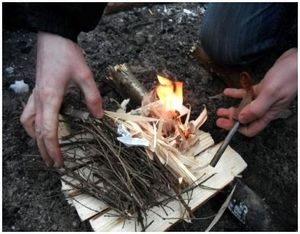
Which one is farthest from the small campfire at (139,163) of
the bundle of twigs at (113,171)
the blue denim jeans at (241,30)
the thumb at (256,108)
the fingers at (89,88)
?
the blue denim jeans at (241,30)

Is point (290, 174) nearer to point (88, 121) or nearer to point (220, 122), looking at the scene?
point (220, 122)

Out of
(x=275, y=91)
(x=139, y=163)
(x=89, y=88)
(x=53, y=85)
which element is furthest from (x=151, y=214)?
(x=275, y=91)

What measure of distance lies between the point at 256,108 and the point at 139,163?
2.47 feet

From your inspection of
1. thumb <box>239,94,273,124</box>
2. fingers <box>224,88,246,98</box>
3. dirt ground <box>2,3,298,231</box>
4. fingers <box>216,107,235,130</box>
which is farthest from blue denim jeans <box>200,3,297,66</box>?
thumb <box>239,94,273,124</box>

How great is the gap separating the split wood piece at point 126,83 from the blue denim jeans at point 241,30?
2.42 ft

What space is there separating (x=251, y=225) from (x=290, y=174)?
0.52 m

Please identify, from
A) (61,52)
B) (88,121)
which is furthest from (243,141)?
(61,52)

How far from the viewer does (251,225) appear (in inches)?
101

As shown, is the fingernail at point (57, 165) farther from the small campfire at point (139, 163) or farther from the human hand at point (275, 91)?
the human hand at point (275, 91)

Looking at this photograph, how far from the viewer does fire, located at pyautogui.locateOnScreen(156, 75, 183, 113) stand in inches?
108

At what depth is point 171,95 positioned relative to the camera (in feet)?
9.16

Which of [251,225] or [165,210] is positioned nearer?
[165,210]

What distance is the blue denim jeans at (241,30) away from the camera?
125 inches

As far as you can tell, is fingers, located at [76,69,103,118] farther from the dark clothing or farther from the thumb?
the thumb
